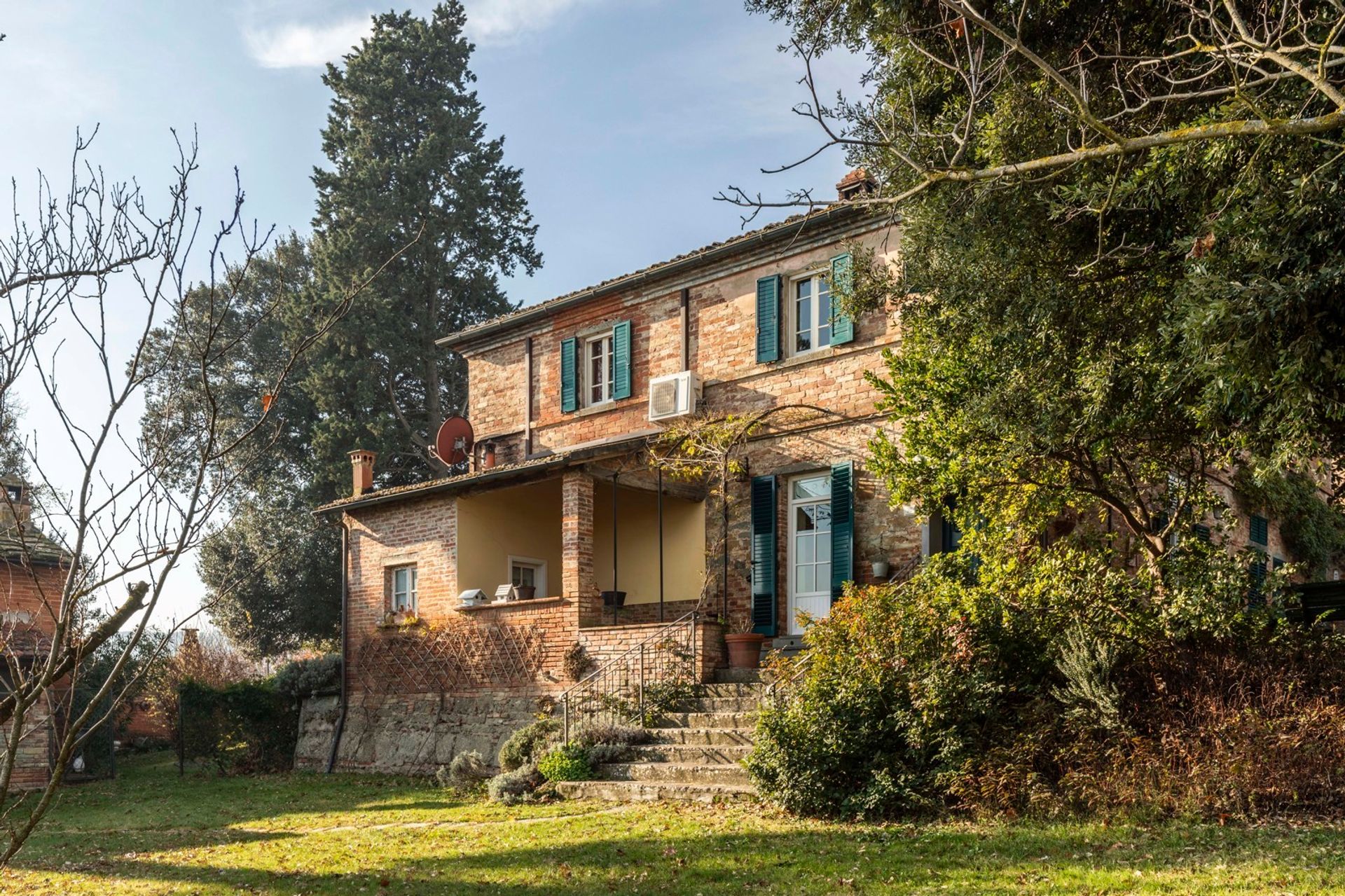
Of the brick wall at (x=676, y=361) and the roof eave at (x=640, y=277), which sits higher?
the roof eave at (x=640, y=277)

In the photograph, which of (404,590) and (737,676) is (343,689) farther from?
(737,676)

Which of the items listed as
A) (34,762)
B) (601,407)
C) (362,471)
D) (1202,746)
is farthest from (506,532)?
(1202,746)

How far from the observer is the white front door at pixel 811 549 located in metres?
15.7

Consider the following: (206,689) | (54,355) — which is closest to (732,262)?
(206,689)

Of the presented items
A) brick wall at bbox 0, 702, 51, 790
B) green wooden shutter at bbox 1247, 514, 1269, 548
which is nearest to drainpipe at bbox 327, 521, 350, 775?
brick wall at bbox 0, 702, 51, 790

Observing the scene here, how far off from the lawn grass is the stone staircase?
36 centimetres

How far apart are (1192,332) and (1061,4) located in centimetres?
392

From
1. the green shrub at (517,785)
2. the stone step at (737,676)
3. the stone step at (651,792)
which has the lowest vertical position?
the green shrub at (517,785)

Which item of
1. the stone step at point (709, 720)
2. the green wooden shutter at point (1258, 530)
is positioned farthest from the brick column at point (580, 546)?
the green wooden shutter at point (1258, 530)

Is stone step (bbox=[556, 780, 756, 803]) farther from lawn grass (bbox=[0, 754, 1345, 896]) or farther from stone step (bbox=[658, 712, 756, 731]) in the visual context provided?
stone step (bbox=[658, 712, 756, 731])

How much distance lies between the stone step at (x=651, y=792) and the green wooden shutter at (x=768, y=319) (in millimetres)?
6961

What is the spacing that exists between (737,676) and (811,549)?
2.44 meters

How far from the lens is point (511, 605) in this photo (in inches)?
675

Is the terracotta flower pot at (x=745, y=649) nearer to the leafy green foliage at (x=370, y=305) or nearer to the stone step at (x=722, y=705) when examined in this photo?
the stone step at (x=722, y=705)
